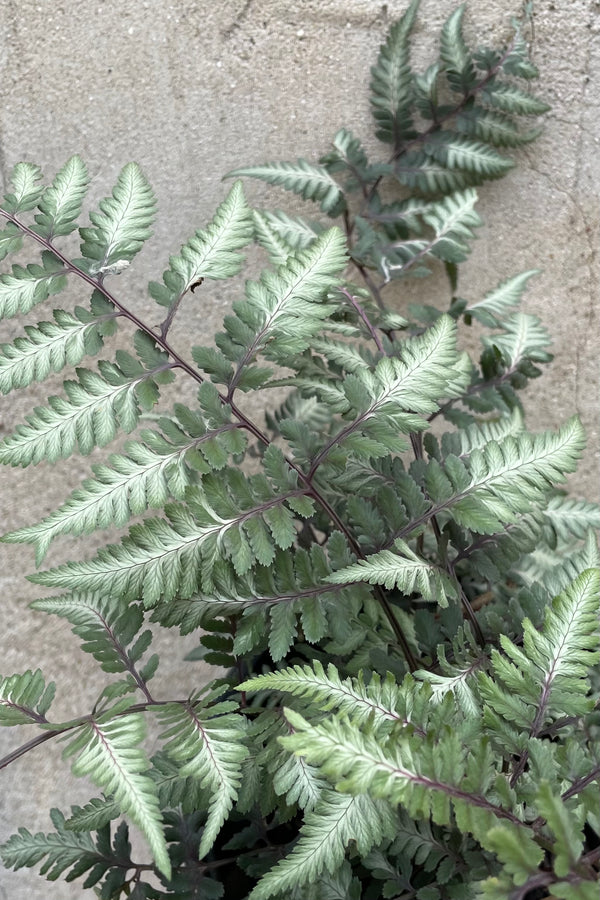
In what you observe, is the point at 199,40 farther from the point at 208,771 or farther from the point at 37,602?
the point at 208,771

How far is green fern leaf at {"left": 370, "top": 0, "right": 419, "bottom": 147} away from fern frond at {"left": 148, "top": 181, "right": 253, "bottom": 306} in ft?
1.64

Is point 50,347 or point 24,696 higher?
point 50,347

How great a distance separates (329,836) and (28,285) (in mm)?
562

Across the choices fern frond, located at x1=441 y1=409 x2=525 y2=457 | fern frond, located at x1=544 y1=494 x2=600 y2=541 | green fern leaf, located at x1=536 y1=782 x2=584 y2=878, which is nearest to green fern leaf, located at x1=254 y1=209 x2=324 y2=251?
fern frond, located at x1=441 y1=409 x2=525 y2=457

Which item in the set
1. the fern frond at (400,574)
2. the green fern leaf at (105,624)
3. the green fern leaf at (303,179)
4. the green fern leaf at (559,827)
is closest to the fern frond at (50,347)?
the green fern leaf at (105,624)

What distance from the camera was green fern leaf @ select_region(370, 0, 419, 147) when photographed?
1132mm

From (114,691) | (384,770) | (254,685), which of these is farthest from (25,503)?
(384,770)

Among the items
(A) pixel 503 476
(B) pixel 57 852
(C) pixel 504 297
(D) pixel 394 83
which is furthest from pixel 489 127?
(B) pixel 57 852

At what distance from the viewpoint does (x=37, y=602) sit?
2.52 feet

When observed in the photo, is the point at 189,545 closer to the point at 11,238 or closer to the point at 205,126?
the point at 11,238

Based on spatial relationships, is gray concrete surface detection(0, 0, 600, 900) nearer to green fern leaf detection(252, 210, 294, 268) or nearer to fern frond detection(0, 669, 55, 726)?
green fern leaf detection(252, 210, 294, 268)

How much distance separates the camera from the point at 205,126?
123 cm

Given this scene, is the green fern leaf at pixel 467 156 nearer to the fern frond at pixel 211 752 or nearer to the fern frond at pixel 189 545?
the fern frond at pixel 189 545

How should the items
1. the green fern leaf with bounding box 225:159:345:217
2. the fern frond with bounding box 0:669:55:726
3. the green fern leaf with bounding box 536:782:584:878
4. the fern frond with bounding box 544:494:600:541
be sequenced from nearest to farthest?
the green fern leaf with bounding box 536:782:584:878
the fern frond with bounding box 0:669:55:726
the fern frond with bounding box 544:494:600:541
the green fern leaf with bounding box 225:159:345:217
